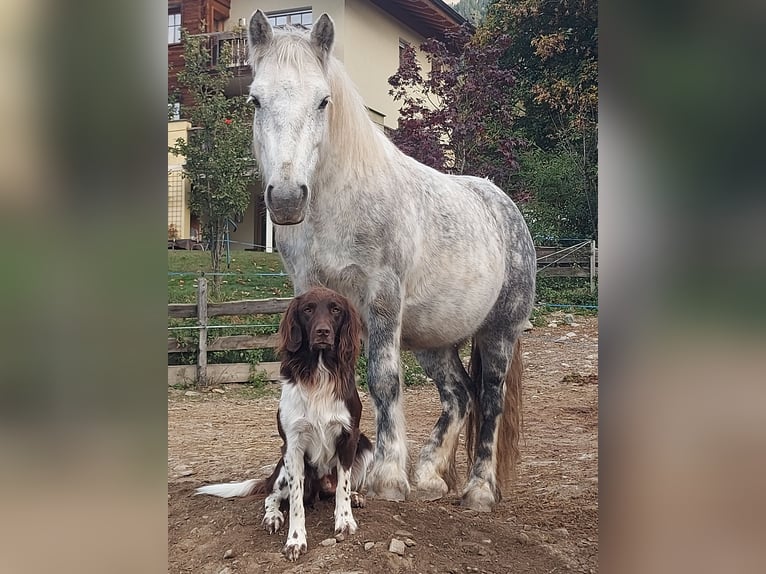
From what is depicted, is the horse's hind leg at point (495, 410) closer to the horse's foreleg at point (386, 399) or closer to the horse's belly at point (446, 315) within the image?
the horse's belly at point (446, 315)

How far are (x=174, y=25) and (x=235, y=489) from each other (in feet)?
5.74

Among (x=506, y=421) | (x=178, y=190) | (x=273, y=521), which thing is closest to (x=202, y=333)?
(x=178, y=190)

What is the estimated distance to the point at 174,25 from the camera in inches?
100

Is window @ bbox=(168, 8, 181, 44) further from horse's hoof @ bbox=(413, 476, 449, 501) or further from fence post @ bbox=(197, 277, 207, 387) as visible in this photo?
horse's hoof @ bbox=(413, 476, 449, 501)

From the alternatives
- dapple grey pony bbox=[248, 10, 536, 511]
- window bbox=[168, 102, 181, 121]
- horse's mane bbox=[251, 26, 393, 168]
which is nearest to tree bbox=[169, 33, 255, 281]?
window bbox=[168, 102, 181, 121]

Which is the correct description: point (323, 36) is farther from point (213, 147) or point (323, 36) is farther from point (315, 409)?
point (315, 409)

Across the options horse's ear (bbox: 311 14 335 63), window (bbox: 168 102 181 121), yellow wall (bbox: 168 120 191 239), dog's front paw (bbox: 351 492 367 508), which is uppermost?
horse's ear (bbox: 311 14 335 63)

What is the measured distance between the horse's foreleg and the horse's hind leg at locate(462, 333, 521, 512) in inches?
19.7

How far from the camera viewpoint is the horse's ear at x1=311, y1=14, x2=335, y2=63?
199 centimetres

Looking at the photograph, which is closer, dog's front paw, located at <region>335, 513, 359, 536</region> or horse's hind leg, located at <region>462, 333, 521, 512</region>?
dog's front paw, located at <region>335, 513, 359, 536</region>

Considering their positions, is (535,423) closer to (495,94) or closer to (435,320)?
(435,320)
